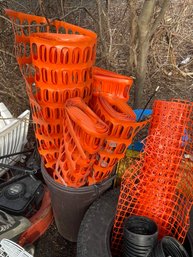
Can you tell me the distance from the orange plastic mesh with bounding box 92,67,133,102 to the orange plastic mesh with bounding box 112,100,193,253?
0.32 metres

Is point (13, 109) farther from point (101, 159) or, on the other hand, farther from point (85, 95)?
point (101, 159)

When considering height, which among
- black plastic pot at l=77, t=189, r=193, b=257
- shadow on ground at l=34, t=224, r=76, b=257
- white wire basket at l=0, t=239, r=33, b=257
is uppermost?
white wire basket at l=0, t=239, r=33, b=257

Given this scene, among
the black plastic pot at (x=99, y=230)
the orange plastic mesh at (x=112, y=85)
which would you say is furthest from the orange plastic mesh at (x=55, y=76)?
the black plastic pot at (x=99, y=230)

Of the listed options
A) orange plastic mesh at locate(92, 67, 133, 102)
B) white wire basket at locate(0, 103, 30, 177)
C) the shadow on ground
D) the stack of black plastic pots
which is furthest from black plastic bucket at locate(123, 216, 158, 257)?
white wire basket at locate(0, 103, 30, 177)

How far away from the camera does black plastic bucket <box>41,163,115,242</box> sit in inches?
72.1

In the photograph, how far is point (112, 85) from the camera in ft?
6.26

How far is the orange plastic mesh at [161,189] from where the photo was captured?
1.73 meters

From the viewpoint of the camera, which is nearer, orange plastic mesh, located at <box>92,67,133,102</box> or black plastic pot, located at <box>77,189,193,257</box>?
black plastic pot, located at <box>77,189,193,257</box>

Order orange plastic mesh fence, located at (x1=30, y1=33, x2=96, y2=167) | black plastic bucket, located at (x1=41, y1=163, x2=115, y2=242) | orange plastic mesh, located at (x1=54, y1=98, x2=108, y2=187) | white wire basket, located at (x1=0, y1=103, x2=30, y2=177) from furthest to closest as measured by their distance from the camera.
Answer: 1. white wire basket, located at (x1=0, y1=103, x2=30, y2=177)
2. black plastic bucket, located at (x1=41, y1=163, x2=115, y2=242)
3. orange plastic mesh fence, located at (x1=30, y1=33, x2=96, y2=167)
4. orange plastic mesh, located at (x1=54, y1=98, x2=108, y2=187)

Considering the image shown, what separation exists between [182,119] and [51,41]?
0.99 m

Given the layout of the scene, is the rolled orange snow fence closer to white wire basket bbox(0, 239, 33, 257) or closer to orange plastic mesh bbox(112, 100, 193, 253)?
orange plastic mesh bbox(112, 100, 193, 253)

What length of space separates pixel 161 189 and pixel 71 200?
57 centimetres

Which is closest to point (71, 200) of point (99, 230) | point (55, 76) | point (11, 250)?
point (99, 230)

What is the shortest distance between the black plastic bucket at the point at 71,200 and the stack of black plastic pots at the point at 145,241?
0.32m
